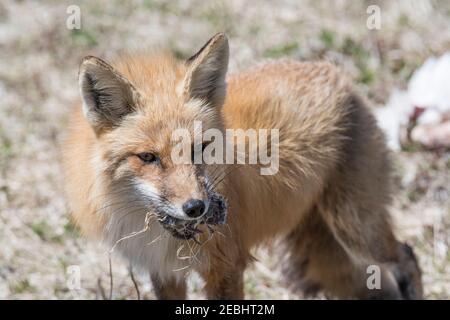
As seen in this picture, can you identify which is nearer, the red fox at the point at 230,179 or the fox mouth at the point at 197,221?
the fox mouth at the point at 197,221

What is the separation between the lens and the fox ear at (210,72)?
4809mm

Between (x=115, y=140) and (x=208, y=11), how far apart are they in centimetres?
545

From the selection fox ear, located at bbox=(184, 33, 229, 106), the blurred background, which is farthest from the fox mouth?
the blurred background

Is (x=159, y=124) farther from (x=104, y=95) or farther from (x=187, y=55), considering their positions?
(x=187, y=55)

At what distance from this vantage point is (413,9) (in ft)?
31.9

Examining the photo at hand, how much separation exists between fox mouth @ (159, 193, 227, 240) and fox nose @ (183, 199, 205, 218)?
12cm

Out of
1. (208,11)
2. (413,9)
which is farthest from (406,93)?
(208,11)

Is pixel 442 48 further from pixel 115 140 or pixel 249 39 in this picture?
pixel 115 140

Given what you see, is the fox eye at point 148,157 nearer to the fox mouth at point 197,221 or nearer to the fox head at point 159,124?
the fox head at point 159,124

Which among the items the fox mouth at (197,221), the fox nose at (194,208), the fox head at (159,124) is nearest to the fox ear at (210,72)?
the fox head at (159,124)

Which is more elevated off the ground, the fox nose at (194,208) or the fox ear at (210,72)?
the fox ear at (210,72)

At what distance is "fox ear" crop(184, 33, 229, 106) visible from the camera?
4809 millimetres

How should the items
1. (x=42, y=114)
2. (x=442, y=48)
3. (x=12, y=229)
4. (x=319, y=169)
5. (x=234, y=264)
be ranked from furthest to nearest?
(x=442, y=48) < (x=42, y=114) < (x=12, y=229) < (x=319, y=169) < (x=234, y=264)

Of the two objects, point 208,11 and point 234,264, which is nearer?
point 234,264
